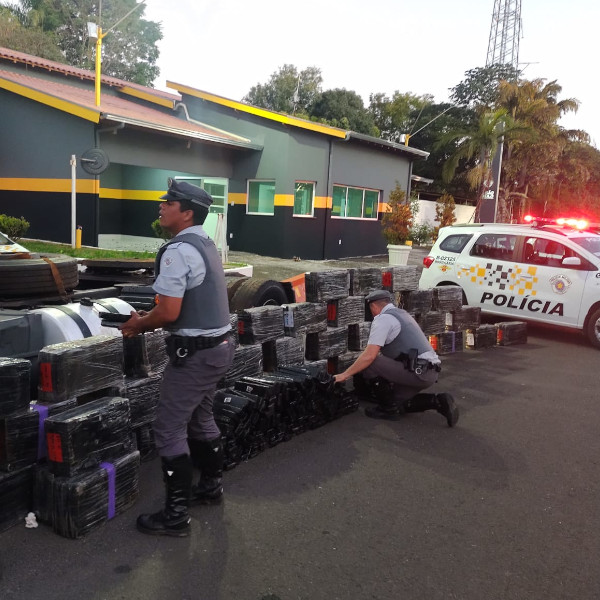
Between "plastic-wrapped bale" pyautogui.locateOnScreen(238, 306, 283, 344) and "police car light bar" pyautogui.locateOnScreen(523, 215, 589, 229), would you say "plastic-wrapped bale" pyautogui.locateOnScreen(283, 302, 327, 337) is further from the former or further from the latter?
"police car light bar" pyautogui.locateOnScreen(523, 215, 589, 229)

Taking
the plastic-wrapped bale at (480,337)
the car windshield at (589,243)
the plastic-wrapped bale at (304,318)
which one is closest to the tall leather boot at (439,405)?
the plastic-wrapped bale at (304,318)

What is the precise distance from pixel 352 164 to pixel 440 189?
16.3 metres

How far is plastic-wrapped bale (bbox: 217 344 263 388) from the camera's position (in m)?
5.27

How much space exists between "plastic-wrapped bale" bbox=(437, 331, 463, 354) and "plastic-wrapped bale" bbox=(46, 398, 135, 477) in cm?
541

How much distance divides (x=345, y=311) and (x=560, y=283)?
4.66 meters

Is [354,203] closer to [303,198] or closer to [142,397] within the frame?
[303,198]

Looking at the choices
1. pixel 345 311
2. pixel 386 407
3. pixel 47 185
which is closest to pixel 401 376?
pixel 386 407

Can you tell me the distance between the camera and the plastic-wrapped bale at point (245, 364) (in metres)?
5.27

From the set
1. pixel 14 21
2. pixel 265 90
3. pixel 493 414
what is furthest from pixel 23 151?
pixel 265 90

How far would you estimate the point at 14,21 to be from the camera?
3875cm

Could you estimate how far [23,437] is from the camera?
341cm

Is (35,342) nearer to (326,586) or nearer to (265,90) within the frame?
(326,586)

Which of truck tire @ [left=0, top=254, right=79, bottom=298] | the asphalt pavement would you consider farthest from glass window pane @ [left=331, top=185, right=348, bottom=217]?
truck tire @ [left=0, top=254, right=79, bottom=298]

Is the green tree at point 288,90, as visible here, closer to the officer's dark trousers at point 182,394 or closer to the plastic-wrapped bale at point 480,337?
the plastic-wrapped bale at point 480,337
